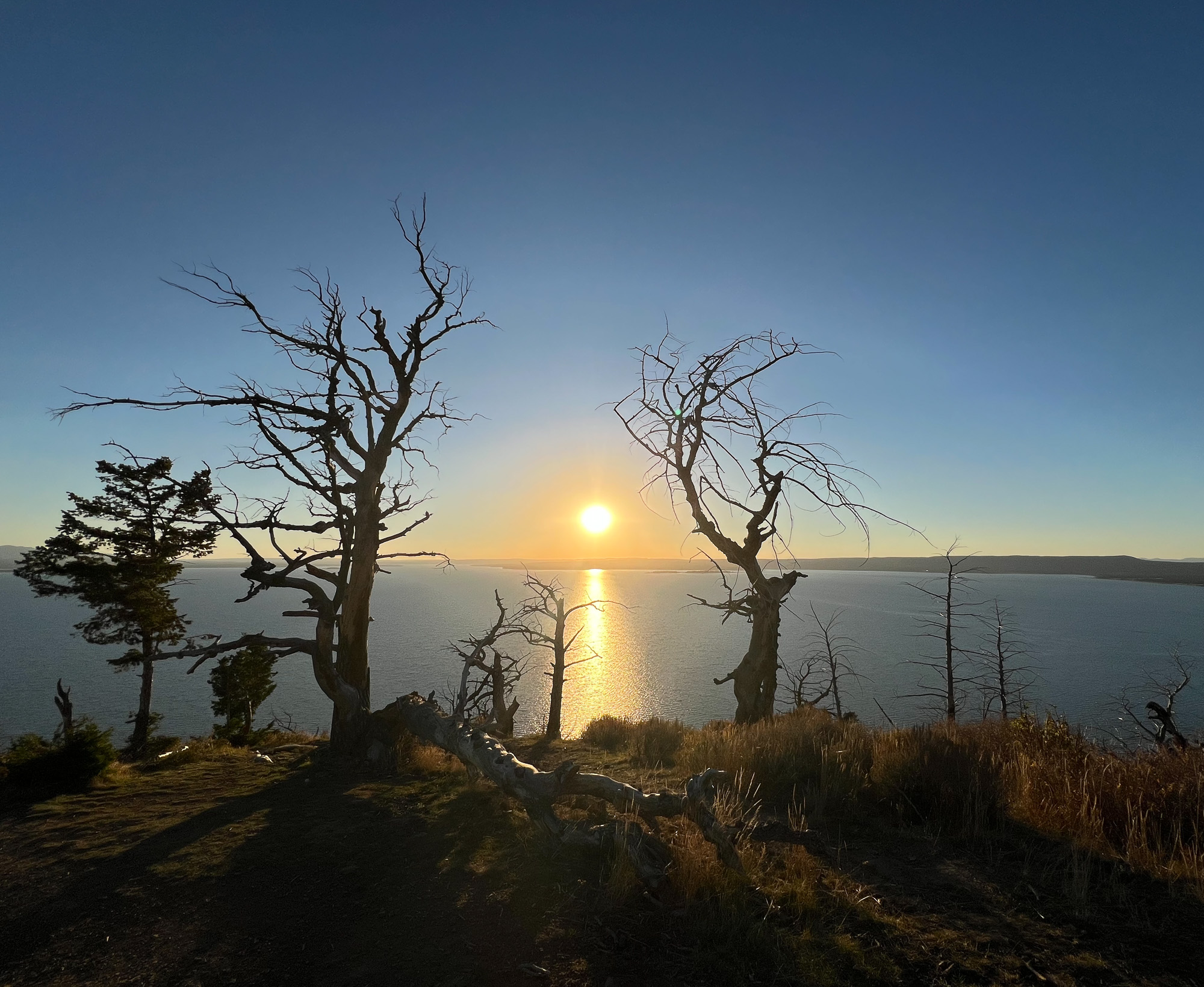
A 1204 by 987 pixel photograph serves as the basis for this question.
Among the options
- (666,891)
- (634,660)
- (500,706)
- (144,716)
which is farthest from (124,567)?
(634,660)

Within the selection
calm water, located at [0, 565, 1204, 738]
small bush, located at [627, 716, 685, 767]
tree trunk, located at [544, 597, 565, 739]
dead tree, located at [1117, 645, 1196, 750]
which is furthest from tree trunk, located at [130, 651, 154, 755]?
dead tree, located at [1117, 645, 1196, 750]

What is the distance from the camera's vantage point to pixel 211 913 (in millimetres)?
4777

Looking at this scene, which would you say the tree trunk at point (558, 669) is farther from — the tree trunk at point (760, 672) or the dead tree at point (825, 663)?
the dead tree at point (825, 663)

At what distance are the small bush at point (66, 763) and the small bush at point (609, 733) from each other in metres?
8.68

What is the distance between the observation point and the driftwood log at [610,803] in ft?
17.5

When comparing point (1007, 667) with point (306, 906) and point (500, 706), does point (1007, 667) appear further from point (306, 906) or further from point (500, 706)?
point (306, 906)

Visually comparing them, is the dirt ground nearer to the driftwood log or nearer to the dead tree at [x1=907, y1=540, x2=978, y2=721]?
the driftwood log

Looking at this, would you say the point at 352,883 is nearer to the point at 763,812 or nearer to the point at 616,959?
the point at 616,959

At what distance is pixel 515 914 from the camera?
475 centimetres

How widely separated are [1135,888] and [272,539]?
1196cm

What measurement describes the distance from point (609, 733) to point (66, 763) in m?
9.43

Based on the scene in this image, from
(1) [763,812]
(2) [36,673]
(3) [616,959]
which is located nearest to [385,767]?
(1) [763,812]

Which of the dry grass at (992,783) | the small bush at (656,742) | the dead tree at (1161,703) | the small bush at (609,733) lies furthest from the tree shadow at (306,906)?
the dead tree at (1161,703)

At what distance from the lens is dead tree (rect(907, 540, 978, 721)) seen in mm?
20766
